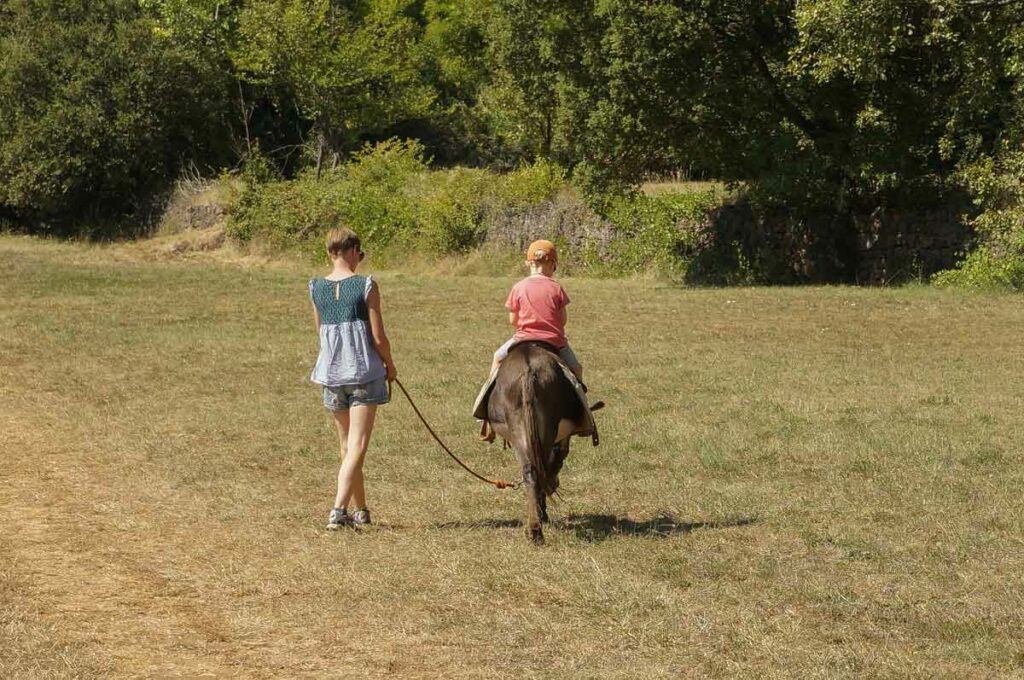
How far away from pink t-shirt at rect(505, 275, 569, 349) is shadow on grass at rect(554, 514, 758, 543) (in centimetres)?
128

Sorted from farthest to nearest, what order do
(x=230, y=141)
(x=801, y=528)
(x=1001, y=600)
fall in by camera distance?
(x=230, y=141), (x=801, y=528), (x=1001, y=600)

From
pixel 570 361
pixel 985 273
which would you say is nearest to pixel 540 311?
pixel 570 361

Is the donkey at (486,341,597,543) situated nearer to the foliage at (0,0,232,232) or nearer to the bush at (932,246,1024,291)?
the bush at (932,246,1024,291)

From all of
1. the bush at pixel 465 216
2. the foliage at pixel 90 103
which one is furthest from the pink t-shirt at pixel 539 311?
the foliage at pixel 90 103

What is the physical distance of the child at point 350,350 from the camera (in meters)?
9.18

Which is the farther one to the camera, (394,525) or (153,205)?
(153,205)

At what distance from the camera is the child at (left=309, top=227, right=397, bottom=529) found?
9.18 metres

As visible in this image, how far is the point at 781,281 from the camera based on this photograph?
1209 inches

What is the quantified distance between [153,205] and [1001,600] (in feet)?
136

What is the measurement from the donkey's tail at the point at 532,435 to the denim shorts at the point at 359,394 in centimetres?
106

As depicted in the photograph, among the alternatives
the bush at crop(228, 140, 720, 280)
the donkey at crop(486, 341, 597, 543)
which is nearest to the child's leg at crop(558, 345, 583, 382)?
the donkey at crop(486, 341, 597, 543)

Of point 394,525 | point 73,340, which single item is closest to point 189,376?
point 73,340

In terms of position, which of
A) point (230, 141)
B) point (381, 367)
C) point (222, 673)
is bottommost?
point (222, 673)

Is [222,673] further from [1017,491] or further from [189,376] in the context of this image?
[189,376]
